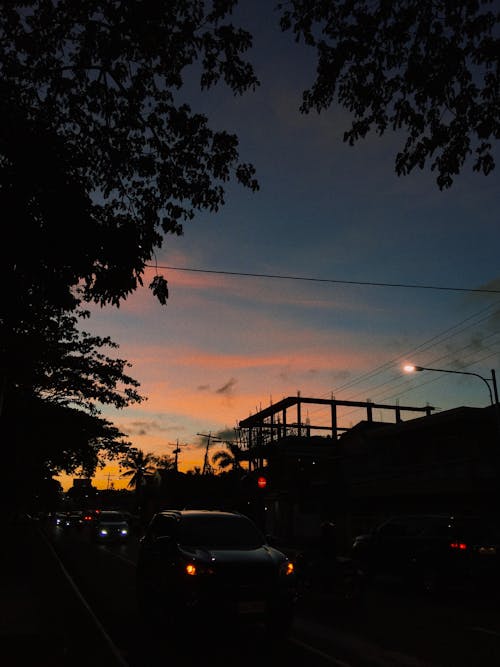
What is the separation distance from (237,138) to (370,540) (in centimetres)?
1251

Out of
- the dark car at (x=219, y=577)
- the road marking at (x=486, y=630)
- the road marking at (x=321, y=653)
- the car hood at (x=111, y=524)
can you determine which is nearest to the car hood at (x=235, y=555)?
the dark car at (x=219, y=577)

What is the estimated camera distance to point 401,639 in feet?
29.1

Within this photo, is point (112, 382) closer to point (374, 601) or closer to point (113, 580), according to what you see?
point (113, 580)

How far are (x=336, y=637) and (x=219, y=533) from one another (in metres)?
2.25

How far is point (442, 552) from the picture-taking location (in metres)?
14.5

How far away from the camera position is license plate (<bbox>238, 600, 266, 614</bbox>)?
811cm

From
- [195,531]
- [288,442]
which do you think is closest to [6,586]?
[195,531]

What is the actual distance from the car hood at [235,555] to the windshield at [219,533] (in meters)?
0.30

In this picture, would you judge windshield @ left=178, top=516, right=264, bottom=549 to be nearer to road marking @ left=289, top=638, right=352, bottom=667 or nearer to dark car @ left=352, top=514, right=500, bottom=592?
road marking @ left=289, top=638, right=352, bottom=667

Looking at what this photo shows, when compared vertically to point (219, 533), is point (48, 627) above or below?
below

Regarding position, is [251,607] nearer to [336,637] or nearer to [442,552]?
[336,637]

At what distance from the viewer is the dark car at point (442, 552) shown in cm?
1419

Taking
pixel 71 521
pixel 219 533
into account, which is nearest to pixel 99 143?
pixel 219 533

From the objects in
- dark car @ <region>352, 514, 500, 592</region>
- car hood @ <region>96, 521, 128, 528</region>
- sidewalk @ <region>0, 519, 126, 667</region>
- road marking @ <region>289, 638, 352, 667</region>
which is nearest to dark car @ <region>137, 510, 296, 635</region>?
road marking @ <region>289, 638, 352, 667</region>
